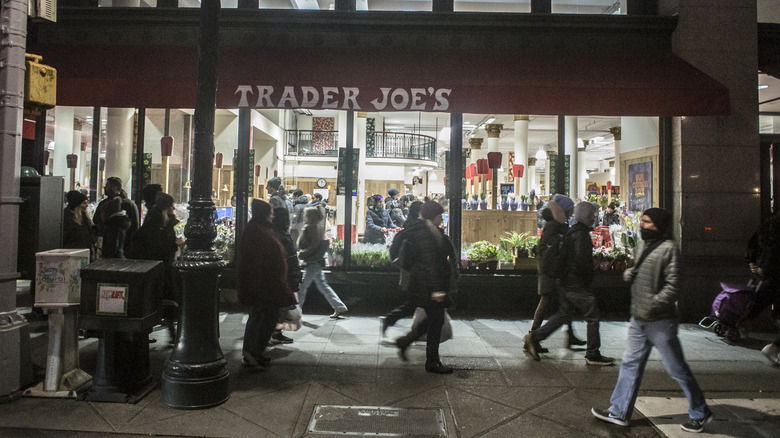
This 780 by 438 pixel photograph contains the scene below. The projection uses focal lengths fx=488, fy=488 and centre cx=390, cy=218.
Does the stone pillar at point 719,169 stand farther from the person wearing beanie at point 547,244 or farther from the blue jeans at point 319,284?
the blue jeans at point 319,284

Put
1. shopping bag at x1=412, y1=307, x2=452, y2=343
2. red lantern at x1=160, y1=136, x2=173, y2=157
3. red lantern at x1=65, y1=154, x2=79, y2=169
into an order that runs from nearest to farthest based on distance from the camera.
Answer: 1. shopping bag at x1=412, y1=307, x2=452, y2=343
2. red lantern at x1=160, y1=136, x2=173, y2=157
3. red lantern at x1=65, y1=154, x2=79, y2=169

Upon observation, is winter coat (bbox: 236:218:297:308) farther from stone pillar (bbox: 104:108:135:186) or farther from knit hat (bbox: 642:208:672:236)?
stone pillar (bbox: 104:108:135:186)

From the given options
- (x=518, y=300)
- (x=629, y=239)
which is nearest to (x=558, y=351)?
(x=518, y=300)

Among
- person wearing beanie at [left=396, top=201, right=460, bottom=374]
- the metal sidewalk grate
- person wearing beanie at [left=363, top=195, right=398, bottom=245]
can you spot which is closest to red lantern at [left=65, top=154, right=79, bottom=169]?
person wearing beanie at [left=363, top=195, right=398, bottom=245]

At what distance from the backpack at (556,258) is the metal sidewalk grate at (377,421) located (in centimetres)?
225

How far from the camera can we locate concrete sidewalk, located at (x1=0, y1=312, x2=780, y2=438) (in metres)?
4.06

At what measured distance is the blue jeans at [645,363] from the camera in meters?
3.92

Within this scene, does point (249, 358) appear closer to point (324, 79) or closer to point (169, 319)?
point (169, 319)

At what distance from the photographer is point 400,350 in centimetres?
582

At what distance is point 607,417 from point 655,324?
911 mm

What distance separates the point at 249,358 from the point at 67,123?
33.3 feet

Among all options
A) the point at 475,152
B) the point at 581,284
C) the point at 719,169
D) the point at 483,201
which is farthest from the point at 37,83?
the point at 475,152

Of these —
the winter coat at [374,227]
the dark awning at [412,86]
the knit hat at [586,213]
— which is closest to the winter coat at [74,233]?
the dark awning at [412,86]

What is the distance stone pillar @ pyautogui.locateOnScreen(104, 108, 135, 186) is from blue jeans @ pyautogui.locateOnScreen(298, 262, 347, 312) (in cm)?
469
